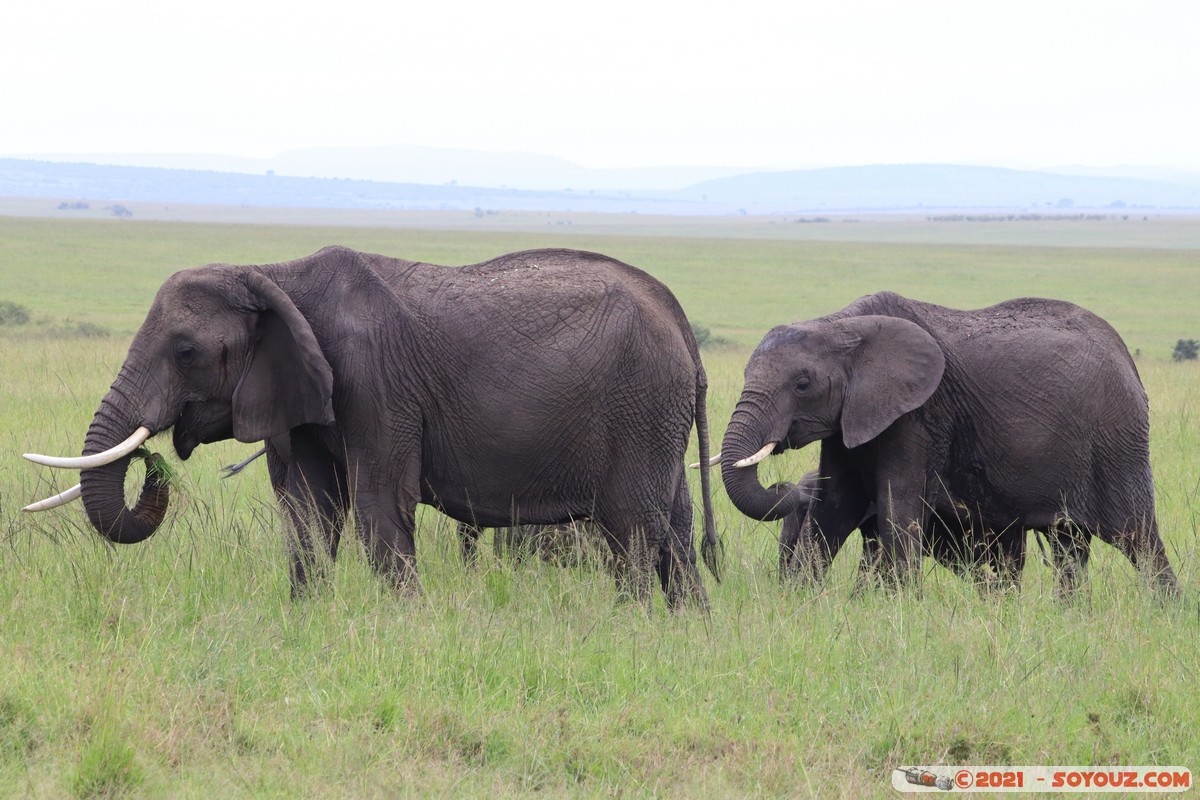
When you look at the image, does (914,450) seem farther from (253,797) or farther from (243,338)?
(253,797)

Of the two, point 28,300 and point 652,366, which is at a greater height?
point 652,366

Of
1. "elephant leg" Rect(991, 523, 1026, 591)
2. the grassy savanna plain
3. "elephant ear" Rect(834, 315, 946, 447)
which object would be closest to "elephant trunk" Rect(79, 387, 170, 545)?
the grassy savanna plain

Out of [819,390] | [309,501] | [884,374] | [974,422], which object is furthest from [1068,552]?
[309,501]

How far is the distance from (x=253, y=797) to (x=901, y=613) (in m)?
3.07

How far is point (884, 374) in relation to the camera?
7.57 metres

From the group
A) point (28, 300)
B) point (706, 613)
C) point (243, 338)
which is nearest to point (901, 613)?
point (706, 613)

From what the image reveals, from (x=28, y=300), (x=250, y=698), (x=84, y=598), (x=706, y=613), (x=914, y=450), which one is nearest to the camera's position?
(x=250, y=698)

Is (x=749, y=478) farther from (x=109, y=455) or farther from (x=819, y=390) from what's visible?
(x=109, y=455)

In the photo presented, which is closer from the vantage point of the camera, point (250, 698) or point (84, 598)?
point (250, 698)

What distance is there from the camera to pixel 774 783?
470 cm

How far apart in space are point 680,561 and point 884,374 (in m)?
1.50

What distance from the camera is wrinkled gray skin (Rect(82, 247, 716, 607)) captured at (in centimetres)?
653

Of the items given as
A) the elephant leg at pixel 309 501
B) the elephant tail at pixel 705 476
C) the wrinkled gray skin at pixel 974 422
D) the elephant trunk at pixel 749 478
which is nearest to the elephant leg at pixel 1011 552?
the wrinkled gray skin at pixel 974 422

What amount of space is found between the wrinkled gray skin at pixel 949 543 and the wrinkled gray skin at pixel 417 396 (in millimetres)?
1167
